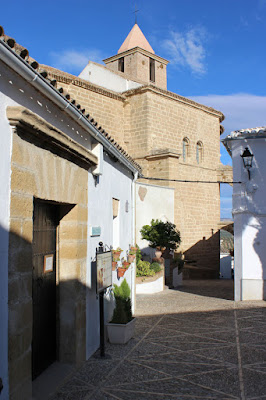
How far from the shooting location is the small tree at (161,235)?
15.4 m

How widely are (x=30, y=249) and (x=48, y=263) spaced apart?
1.24 meters

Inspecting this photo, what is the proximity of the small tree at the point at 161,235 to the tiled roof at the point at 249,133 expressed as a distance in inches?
217

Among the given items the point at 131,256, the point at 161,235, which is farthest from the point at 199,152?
the point at 131,256

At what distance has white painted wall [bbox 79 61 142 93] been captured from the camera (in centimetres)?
2241

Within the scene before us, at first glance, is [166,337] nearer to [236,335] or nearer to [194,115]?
[236,335]

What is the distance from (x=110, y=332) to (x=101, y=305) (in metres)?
1.01

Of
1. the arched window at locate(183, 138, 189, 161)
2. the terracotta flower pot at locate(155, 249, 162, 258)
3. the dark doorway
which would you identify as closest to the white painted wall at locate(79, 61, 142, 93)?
the arched window at locate(183, 138, 189, 161)

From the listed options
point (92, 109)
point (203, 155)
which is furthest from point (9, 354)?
point (203, 155)

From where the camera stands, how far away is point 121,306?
6586 mm

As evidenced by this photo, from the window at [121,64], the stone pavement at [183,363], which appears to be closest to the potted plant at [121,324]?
the stone pavement at [183,363]

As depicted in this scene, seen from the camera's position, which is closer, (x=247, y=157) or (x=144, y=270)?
(x=247, y=157)

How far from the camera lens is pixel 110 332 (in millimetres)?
6488

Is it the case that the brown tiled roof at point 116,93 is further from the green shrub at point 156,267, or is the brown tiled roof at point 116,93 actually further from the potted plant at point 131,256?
the potted plant at point 131,256

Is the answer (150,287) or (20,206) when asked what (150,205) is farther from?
(20,206)
